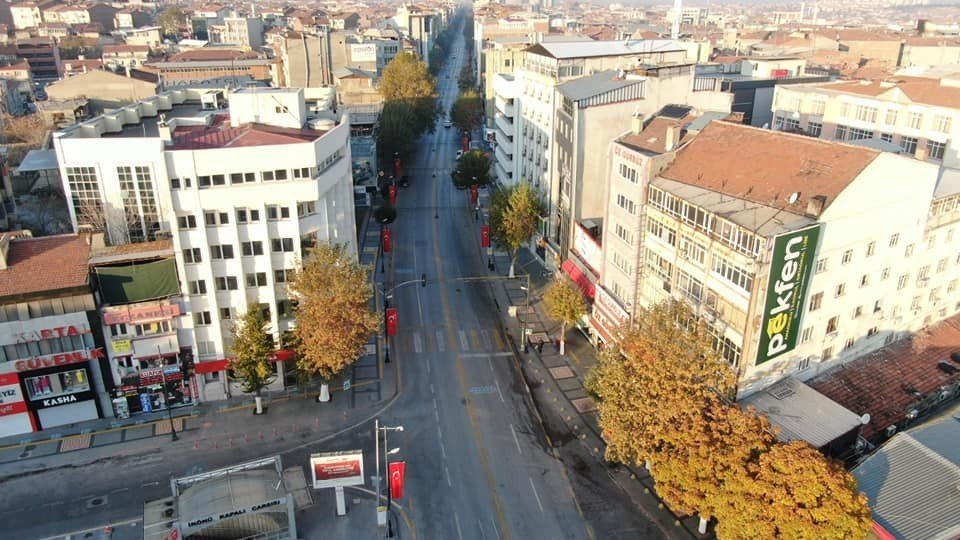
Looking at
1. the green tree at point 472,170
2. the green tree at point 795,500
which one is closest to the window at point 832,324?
the green tree at point 795,500

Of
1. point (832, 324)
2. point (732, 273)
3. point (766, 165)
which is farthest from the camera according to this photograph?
point (766, 165)

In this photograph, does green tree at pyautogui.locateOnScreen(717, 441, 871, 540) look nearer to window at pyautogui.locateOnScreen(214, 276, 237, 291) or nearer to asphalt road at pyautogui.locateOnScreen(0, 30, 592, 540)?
asphalt road at pyautogui.locateOnScreen(0, 30, 592, 540)

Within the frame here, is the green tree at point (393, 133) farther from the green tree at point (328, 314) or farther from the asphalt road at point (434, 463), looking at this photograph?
the green tree at point (328, 314)

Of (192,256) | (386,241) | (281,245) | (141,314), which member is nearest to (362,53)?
(386,241)

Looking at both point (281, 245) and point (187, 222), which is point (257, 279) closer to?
point (281, 245)

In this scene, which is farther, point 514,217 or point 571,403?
point 514,217
